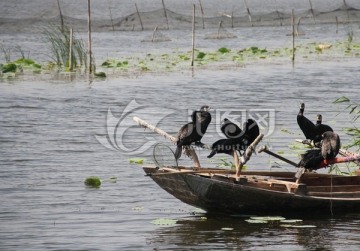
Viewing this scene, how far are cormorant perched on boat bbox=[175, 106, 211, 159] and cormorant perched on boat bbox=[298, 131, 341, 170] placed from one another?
1.30 m

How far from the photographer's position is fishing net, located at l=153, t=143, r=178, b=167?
1338 cm

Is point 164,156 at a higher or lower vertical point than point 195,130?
lower

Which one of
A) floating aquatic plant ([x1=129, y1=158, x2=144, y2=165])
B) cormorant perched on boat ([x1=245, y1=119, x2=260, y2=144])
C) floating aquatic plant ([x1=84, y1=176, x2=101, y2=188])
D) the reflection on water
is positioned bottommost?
the reflection on water

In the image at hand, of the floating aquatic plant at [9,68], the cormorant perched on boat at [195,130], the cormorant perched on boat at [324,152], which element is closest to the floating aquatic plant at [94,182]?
the cormorant perched on boat at [195,130]

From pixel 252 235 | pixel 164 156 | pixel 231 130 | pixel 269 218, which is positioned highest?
pixel 231 130

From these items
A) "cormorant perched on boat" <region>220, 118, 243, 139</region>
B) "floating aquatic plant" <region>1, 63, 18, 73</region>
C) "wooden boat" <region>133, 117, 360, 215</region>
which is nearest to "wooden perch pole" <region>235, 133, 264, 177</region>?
"wooden boat" <region>133, 117, 360, 215</region>

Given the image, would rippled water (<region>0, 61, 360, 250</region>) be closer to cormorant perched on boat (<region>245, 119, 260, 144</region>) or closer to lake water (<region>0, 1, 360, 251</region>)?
lake water (<region>0, 1, 360, 251</region>)

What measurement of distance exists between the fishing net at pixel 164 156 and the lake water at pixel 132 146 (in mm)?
780

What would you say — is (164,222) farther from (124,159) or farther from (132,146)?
(132,146)

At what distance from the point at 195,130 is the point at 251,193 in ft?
3.42

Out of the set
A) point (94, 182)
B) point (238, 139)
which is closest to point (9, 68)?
point (94, 182)

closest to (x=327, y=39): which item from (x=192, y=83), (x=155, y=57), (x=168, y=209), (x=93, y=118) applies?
(x=155, y=57)

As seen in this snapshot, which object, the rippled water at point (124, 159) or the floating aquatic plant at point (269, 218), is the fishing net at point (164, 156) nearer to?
the rippled water at point (124, 159)

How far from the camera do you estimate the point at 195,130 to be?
13305mm
